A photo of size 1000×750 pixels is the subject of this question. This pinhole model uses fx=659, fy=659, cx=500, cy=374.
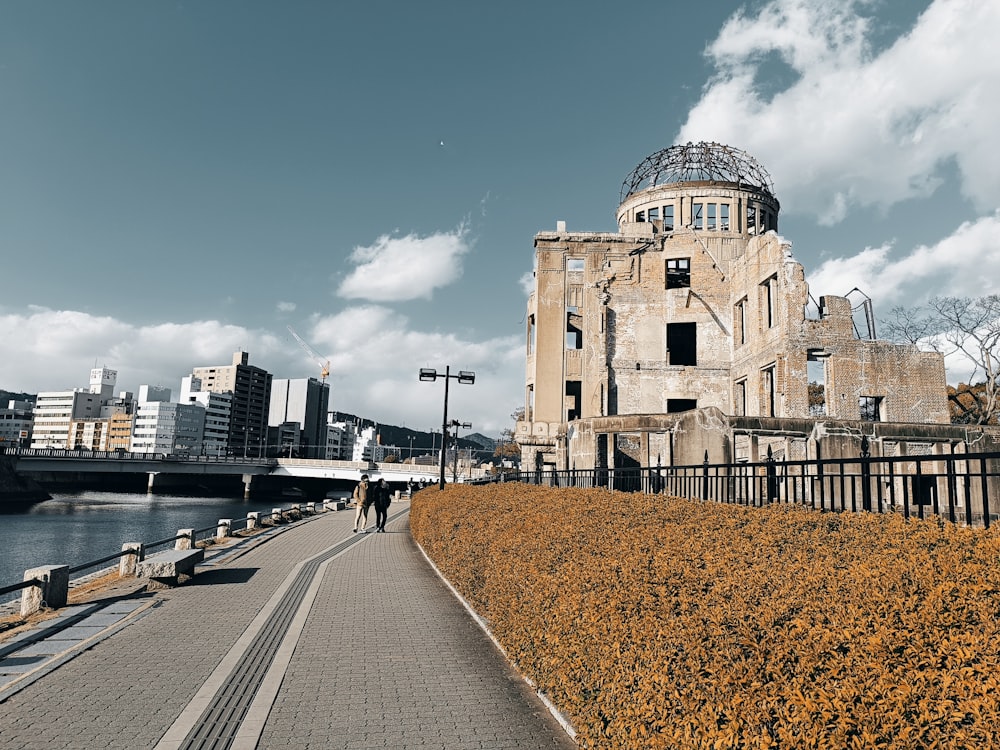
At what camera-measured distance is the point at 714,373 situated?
38719 millimetres

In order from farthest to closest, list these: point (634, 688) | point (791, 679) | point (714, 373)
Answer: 1. point (714, 373)
2. point (634, 688)
3. point (791, 679)

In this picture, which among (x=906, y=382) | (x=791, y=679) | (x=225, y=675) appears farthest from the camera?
(x=906, y=382)

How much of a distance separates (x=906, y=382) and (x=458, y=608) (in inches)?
1097

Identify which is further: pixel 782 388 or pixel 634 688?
pixel 782 388

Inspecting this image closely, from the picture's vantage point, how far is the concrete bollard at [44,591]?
33.2ft

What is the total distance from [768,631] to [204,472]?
79.6 metres

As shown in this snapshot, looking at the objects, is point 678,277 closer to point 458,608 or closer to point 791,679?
point 458,608

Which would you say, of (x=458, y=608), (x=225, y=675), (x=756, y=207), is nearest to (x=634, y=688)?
(x=225, y=675)

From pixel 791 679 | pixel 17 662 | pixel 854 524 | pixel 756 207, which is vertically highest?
pixel 756 207

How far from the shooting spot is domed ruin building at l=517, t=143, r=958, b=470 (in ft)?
95.7

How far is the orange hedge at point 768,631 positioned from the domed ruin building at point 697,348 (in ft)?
55.6

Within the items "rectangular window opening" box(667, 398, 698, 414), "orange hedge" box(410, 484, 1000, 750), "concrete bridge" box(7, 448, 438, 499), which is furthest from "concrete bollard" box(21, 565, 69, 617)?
"concrete bridge" box(7, 448, 438, 499)

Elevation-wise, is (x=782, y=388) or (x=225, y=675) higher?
(x=782, y=388)

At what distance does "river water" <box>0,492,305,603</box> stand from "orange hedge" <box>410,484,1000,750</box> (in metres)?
23.5
